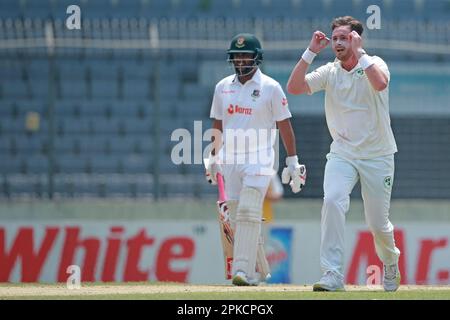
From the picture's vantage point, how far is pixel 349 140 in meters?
10.6

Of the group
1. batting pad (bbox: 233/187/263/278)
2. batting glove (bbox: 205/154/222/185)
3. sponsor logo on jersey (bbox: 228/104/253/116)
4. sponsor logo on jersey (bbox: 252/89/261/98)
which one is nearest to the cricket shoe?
batting pad (bbox: 233/187/263/278)

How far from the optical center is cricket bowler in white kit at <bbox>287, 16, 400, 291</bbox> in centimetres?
1041

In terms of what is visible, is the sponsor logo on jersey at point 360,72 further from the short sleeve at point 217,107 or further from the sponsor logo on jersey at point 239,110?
the short sleeve at point 217,107

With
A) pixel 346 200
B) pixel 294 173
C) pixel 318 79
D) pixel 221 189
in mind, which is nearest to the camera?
pixel 346 200

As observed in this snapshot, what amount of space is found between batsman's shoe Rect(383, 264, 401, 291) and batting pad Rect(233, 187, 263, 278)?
3.90 ft

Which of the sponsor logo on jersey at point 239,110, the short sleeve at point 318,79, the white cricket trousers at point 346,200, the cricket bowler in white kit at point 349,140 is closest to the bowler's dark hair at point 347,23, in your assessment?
the cricket bowler in white kit at point 349,140

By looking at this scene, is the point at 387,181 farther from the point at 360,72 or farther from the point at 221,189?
the point at 221,189

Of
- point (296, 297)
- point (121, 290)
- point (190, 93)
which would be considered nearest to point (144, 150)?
point (190, 93)

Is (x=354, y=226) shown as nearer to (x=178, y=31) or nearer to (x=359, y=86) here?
(x=178, y=31)

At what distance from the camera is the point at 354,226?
15.9m

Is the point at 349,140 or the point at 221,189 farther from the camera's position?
the point at 221,189

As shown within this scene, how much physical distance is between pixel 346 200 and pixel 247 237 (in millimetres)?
1223

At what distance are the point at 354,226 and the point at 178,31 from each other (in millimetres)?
3668

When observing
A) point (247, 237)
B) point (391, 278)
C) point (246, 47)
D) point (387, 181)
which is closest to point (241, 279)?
point (247, 237)
